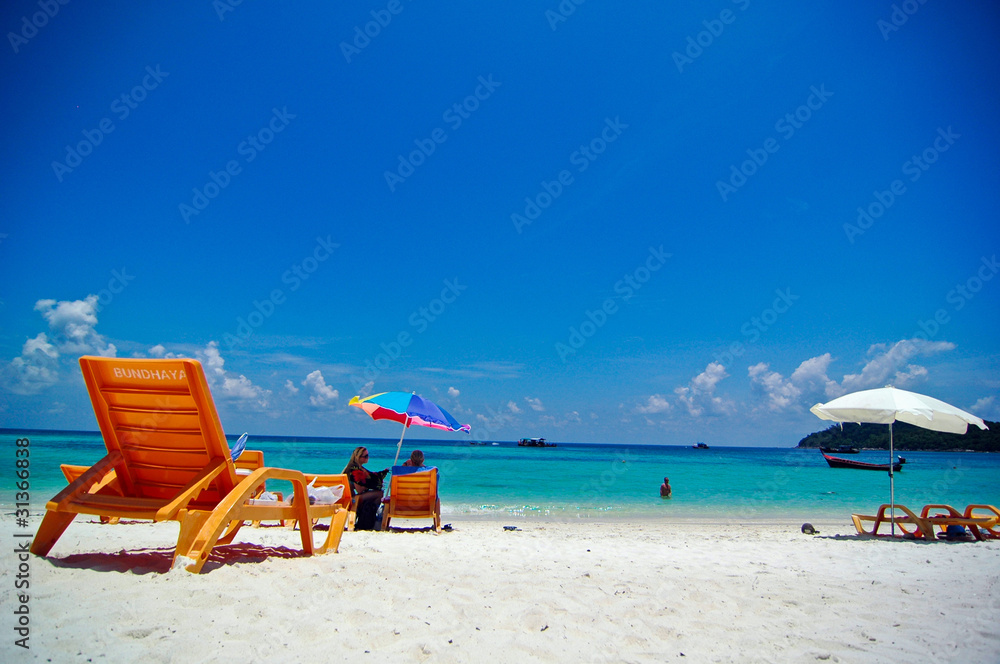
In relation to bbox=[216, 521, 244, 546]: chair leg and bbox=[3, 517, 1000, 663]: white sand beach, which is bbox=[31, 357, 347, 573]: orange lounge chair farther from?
bbox=[216, 521, 244, 546]: chair leg

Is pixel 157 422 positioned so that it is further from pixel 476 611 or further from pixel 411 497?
pixel 411 497

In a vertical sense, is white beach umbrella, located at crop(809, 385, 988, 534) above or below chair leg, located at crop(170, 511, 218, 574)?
above

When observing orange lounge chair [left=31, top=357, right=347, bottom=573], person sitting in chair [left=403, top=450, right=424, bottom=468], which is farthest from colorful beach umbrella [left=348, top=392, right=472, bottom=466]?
orange lounge chair [left=31, top=357, right=347, bottom=573]

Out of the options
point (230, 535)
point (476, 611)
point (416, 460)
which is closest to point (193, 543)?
point (230, 535)

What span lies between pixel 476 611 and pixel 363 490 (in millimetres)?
4964

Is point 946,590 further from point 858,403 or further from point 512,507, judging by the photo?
point 512,507

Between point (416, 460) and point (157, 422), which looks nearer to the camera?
point (157, 422)

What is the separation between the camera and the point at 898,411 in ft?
23.8

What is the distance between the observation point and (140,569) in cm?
337

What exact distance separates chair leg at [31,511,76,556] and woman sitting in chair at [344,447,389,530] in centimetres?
405

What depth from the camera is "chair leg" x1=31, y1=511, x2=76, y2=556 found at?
339 cm

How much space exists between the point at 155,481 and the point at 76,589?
0.85 meters

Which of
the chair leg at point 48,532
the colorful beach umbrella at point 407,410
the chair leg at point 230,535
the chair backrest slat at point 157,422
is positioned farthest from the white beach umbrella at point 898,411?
the chair leg at point 48,532

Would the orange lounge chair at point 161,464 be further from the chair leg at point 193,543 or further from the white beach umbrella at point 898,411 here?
the white beach umbrella at point 898,411
